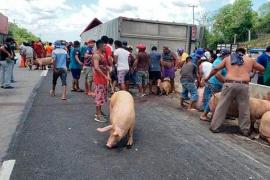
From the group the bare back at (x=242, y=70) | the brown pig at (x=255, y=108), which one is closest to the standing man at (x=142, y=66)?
the brown pig at (x=255, y=108)

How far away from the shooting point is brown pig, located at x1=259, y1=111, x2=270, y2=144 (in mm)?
7926

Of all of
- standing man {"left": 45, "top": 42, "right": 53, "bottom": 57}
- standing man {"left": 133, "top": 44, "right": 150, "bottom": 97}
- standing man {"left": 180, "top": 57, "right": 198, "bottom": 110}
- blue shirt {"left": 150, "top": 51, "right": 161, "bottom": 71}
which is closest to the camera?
standing man {"left": 180, "top": 57, "right": 198, "bottom": 110}

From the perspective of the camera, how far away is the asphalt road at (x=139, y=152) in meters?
5.88

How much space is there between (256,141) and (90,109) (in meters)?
4.43

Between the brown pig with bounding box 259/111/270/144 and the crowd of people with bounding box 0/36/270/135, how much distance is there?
37 centimetres

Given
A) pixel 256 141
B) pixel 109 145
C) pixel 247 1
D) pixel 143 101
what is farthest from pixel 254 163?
pixel 247 1

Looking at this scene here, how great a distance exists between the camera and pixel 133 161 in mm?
6402

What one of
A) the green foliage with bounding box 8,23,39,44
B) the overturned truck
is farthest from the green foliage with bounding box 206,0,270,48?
the overturned truck

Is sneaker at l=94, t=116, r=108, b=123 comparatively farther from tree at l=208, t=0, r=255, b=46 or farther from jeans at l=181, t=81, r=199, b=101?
tree at l=208, t=0, r=255, b=46

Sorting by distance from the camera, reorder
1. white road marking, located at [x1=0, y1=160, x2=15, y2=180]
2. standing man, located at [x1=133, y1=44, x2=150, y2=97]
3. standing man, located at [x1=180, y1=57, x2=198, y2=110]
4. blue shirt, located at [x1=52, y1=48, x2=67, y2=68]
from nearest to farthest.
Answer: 1. white road marking, located at [x1=0, y1=160, x2=15, y2=180]
2. standing man, located at [x1=180, y1=57, x2=198, y2=110]
3. blue shirt, located at [x1=52, y1=48, x2=67, y2=68]
4. standing man, located at [x1=133, y1=44, x2=150, y2=97]

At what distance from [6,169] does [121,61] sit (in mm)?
6876

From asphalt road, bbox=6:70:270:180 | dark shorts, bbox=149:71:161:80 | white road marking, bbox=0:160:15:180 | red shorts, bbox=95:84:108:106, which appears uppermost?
dark shorts, bbox=149:71:161:80

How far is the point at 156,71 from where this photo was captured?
1363 cm

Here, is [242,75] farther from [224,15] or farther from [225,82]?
[224,15]
